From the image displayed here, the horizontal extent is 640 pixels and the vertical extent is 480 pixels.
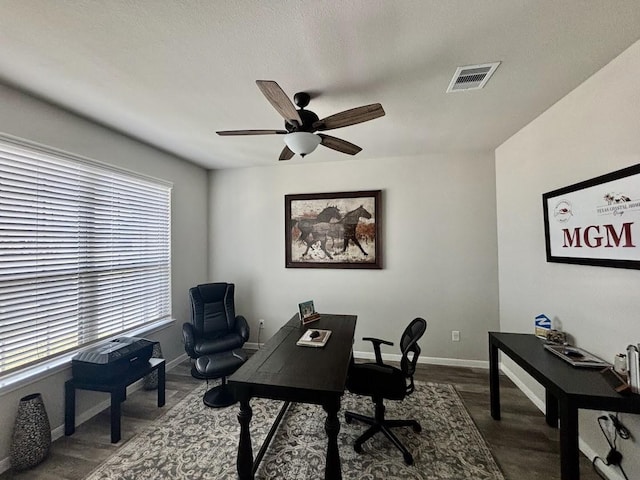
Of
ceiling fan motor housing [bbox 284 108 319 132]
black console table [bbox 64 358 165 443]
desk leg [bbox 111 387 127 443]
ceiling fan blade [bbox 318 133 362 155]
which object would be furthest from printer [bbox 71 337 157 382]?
ceiling fan blade [bbox 318 133 362 155]

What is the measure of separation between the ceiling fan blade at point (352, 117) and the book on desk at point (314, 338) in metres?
1.65

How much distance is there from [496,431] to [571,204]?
1938 mm

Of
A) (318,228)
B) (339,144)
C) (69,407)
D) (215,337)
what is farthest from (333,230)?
(69,407)

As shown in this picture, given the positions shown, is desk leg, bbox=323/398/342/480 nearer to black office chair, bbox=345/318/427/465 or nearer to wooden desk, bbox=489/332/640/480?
black office chair, bbox=345/318/427/465

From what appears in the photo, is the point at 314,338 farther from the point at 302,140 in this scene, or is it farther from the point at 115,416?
the point at 115,416

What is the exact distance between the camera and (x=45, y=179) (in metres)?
2.14

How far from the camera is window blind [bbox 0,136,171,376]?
1.94m

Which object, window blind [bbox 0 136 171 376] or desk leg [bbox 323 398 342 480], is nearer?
desk leg [bbox 323 398 342 480]

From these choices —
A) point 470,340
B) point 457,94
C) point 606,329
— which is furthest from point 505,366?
point 457,94

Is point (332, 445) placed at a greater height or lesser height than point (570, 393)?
lesser

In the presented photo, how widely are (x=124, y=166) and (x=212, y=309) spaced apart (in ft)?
6.20

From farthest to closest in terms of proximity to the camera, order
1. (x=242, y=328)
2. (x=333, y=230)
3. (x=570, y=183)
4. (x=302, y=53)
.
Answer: (x=333, y=230) → (x=242, y=328) → (x=570, y=183) → (x=302, y=53)

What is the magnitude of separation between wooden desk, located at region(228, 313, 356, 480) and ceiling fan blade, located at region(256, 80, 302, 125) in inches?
65.4

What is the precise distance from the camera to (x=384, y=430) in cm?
202
